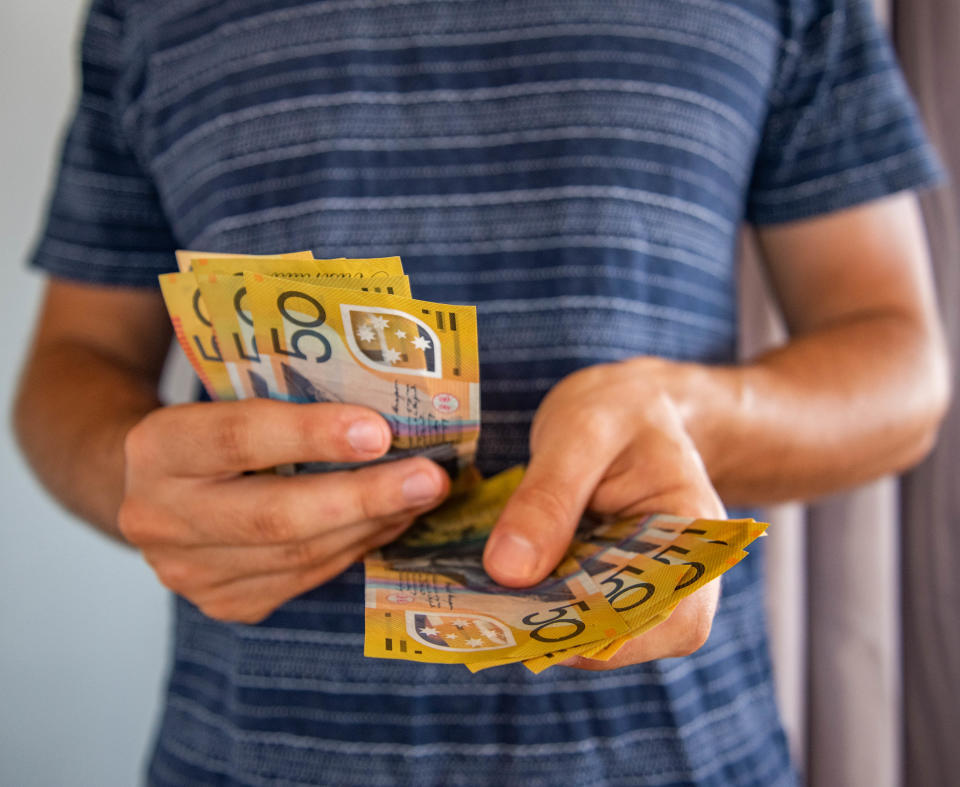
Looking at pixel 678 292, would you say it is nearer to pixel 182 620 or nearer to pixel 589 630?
pixel 589 630

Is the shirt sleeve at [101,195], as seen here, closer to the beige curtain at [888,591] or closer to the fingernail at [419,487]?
the fingernail at [419,487]

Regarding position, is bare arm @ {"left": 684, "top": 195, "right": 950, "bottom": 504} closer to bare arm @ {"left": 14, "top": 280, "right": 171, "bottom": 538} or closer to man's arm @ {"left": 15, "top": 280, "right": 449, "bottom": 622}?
man's arm @ {"left": 15, "top": 280, "right": 449, "bottom": 622}

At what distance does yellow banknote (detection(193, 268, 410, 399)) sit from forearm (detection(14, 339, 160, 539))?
8.5 inches

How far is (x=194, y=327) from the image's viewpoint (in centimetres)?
40

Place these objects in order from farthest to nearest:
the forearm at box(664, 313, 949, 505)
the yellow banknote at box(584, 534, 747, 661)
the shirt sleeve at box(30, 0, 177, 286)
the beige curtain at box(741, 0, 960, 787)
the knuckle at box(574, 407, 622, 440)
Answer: the beige curtain at box(741, 0, 960, 787) → the shirt sleeve at box(30, 0, 177, 286) → the forearm at box(664, 313, 949, 505) → the knuckle at box(574, 407, 622, 440) → the yellow banknote at box(584, 534, 747, 661)

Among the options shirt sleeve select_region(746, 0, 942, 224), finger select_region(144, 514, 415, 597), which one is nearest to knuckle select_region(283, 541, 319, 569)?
finger select_region(144, 514, 415, 597)

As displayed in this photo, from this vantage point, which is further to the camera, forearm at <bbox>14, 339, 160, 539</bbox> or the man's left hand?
forearm at <bbox>14, 339, 160, 539</bbox>

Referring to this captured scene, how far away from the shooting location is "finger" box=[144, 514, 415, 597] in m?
0.45

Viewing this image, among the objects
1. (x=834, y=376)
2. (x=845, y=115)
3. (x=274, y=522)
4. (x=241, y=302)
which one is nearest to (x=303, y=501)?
(x=274, y=522)

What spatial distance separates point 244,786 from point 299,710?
8cm

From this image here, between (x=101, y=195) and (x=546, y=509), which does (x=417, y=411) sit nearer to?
(x=546, y=509)

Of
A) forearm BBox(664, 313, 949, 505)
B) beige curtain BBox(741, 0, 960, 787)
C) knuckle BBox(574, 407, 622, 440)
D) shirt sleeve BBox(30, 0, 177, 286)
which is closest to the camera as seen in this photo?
knuckle BBox(574, 407, 622, 440)

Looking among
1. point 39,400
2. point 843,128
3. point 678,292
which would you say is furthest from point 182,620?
point 843,128

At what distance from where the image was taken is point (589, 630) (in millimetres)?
321
